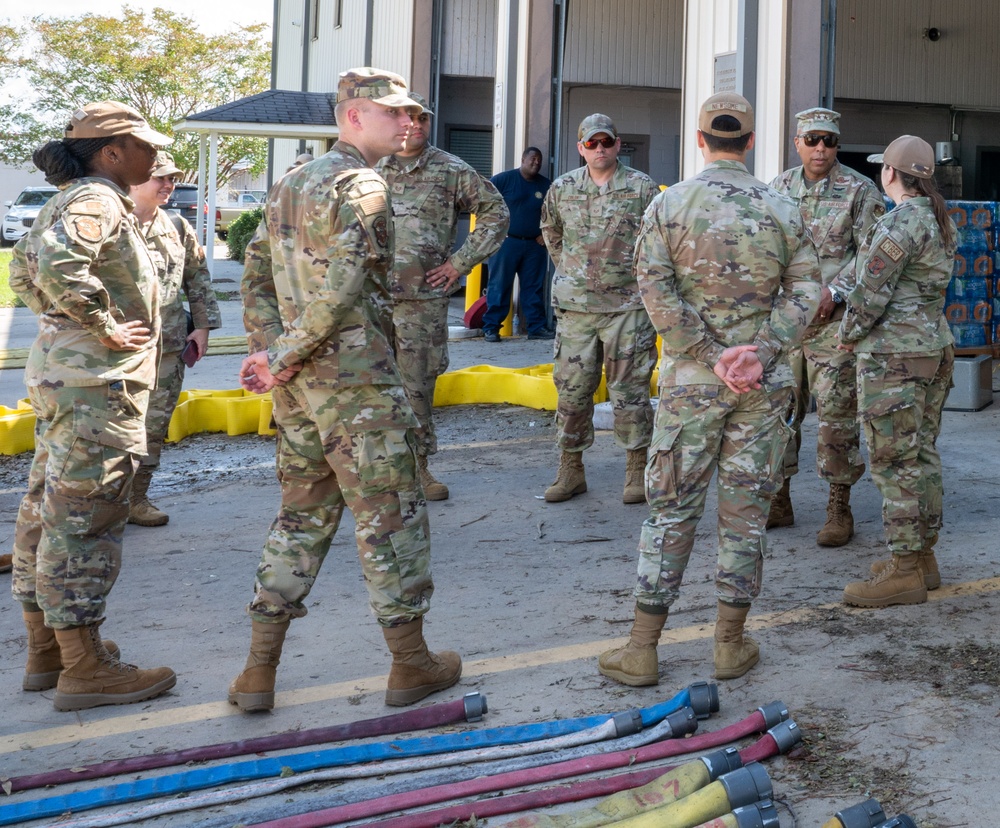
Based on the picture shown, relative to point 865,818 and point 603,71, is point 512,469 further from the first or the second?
point 603,71

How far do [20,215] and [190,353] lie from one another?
2879 centimetres

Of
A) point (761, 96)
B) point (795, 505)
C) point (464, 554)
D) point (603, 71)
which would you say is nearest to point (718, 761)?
point (464, 554)

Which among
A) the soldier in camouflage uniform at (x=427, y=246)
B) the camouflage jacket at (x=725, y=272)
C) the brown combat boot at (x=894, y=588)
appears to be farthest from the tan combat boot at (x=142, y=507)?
the brown combat boot at (x=894, y=588)

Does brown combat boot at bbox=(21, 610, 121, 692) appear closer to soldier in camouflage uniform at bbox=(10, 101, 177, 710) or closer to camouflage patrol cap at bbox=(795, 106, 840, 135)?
soldier in camouflage uniform at bbox=(10, 101, 177, 710)

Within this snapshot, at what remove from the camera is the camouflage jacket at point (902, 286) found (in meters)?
4.68

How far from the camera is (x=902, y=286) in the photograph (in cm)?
479

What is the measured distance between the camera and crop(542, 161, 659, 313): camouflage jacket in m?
6.34

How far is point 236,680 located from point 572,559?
202 centimetres

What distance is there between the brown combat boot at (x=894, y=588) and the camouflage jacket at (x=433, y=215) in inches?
105

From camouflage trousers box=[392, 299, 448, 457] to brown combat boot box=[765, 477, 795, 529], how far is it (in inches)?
72.7

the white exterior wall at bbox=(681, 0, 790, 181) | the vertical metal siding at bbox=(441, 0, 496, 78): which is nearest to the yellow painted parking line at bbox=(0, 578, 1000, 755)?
the white exterior wall at bbox=(681, 0, 790, 181)

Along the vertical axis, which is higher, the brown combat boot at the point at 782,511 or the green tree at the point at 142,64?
the green tree at the point at 142,64

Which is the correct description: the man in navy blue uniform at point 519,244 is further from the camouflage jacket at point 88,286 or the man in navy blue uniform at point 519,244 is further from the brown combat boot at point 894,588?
the camouflage jacket at point 88,286

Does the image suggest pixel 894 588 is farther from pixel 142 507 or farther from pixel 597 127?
pixel 142 507
